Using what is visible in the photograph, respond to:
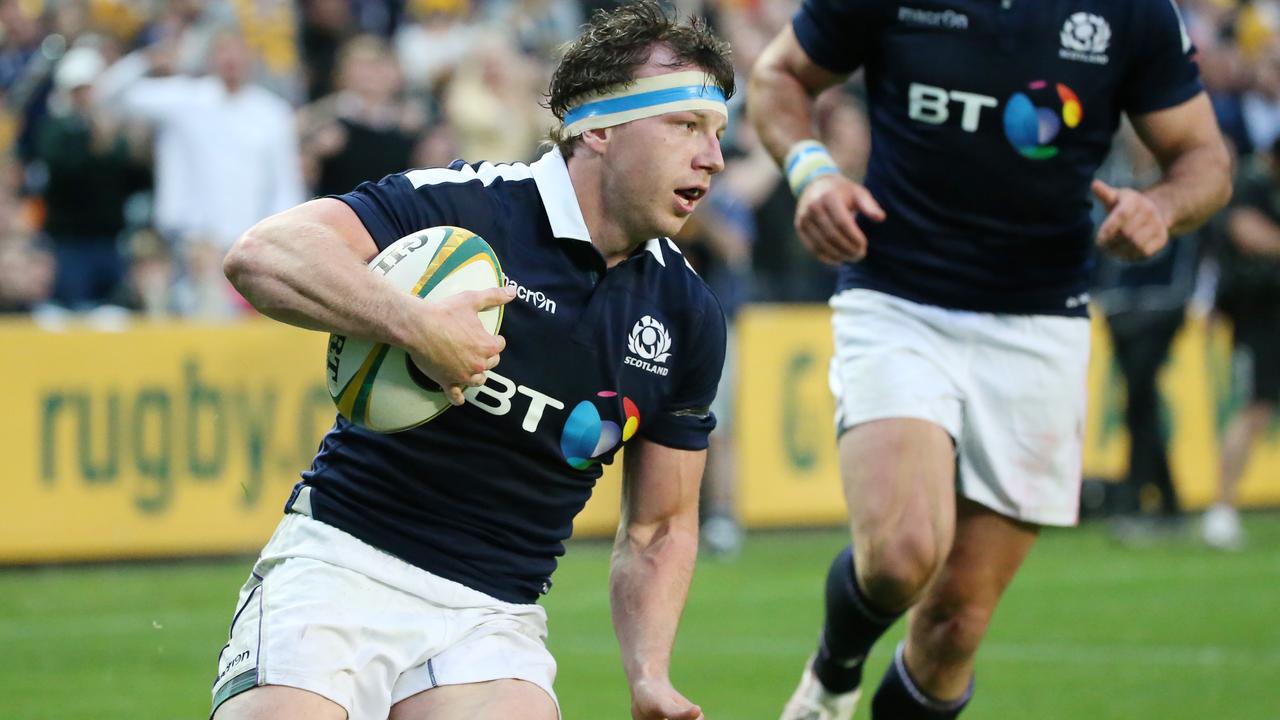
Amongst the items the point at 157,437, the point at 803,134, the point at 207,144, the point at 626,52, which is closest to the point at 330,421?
the point at 157,437

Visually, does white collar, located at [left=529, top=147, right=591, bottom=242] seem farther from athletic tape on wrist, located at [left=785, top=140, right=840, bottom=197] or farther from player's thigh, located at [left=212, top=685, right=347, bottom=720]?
athletic tape on wrist, located at [left=785, top=140, right=840, bottom=197]

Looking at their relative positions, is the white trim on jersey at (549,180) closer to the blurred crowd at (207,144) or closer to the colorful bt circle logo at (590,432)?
the colorful bt circle logo at (590,432)

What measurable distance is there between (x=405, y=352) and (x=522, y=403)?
0.37 meters

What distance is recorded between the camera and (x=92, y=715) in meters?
7.16

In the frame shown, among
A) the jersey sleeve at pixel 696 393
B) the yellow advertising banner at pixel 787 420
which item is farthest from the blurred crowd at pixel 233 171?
the jersey sleeve at pixel 696 393

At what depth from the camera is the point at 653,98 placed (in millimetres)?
4355

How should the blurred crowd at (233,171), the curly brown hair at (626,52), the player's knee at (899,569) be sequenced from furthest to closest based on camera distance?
the blurred crowd at (233,171) < the player's knee at (899,569) < the curly brown hair at (626,52)

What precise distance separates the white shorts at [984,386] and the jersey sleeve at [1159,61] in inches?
28.7

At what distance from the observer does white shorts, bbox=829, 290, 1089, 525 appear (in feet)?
18.9

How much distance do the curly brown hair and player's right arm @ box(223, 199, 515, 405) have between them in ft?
2.12

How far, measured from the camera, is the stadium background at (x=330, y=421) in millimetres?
8281

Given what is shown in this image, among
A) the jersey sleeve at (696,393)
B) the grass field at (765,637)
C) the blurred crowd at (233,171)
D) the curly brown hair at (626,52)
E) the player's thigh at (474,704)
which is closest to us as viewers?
the player's thigh at (474,704)

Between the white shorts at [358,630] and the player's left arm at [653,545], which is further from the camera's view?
the player's left arm at [653,545]

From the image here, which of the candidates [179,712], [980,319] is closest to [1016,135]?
[980,319]
